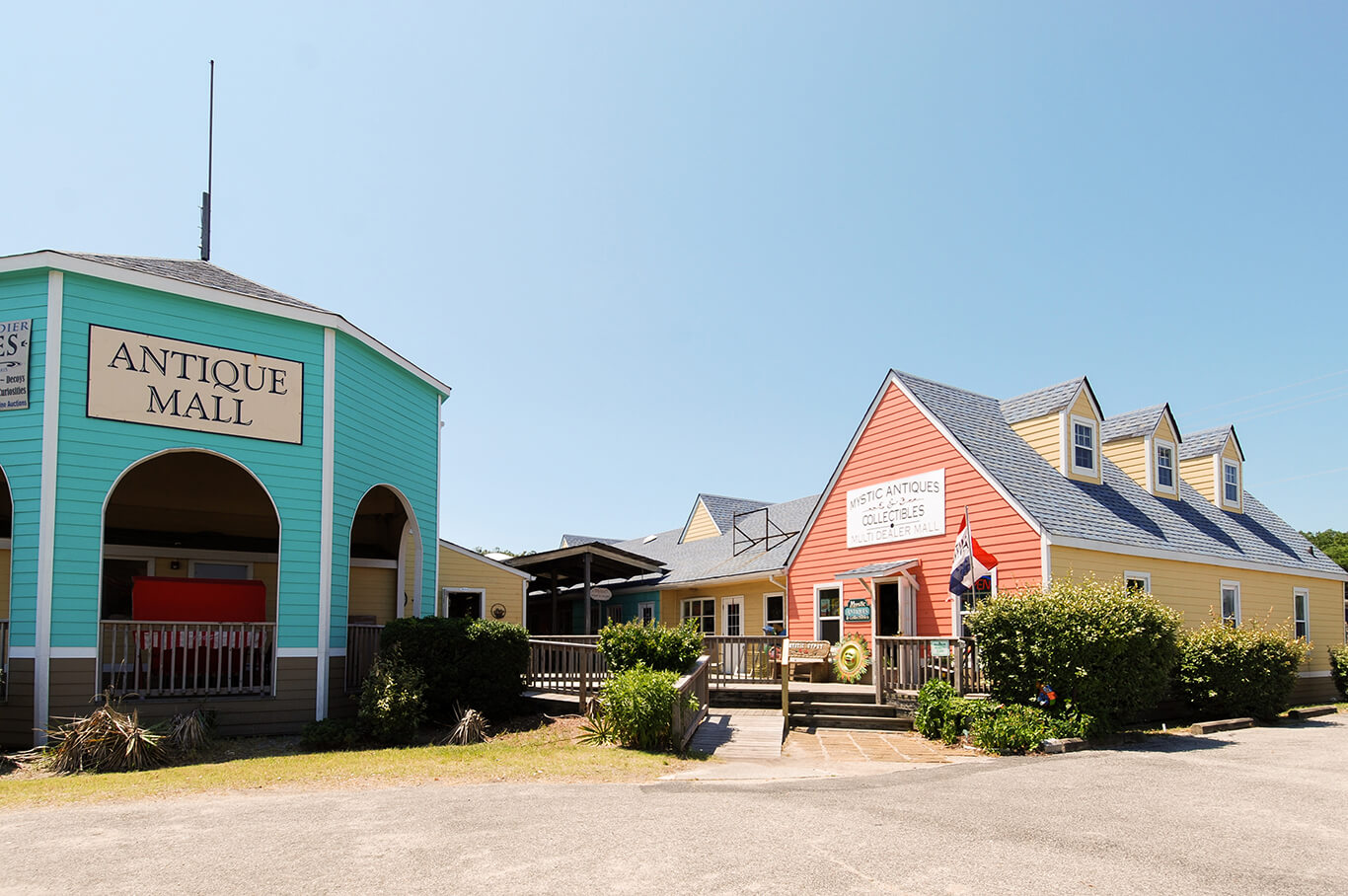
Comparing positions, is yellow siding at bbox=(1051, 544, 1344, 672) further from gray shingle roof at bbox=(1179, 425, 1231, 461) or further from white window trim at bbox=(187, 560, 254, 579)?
white window trim at bbox=(187, 560, 254, 579)

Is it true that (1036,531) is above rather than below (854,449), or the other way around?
below

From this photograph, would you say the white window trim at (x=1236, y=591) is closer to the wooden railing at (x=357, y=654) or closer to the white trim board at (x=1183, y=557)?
Answer: the white trim board at (x=1183, y=557)

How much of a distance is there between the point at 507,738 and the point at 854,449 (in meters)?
11.1

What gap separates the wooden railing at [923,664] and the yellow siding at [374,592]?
10359mm

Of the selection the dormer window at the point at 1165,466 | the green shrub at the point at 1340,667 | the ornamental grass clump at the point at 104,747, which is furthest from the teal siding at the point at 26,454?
the green shrub at the point at 1340,667

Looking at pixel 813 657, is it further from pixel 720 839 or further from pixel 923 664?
pixel 720 839

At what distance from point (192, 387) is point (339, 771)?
6.25m

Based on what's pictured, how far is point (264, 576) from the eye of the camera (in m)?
19.6

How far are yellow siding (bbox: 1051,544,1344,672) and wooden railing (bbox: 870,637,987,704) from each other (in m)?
2.42

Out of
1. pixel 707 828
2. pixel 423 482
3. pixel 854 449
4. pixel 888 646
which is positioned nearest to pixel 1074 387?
pixel 854 449

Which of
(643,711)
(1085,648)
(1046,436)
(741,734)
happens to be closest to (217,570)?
(643,711)

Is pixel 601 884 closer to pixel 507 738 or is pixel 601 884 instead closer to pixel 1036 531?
pixel 507 738

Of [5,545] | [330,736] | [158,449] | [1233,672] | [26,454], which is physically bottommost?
[330,736]

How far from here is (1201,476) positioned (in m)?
24.3
